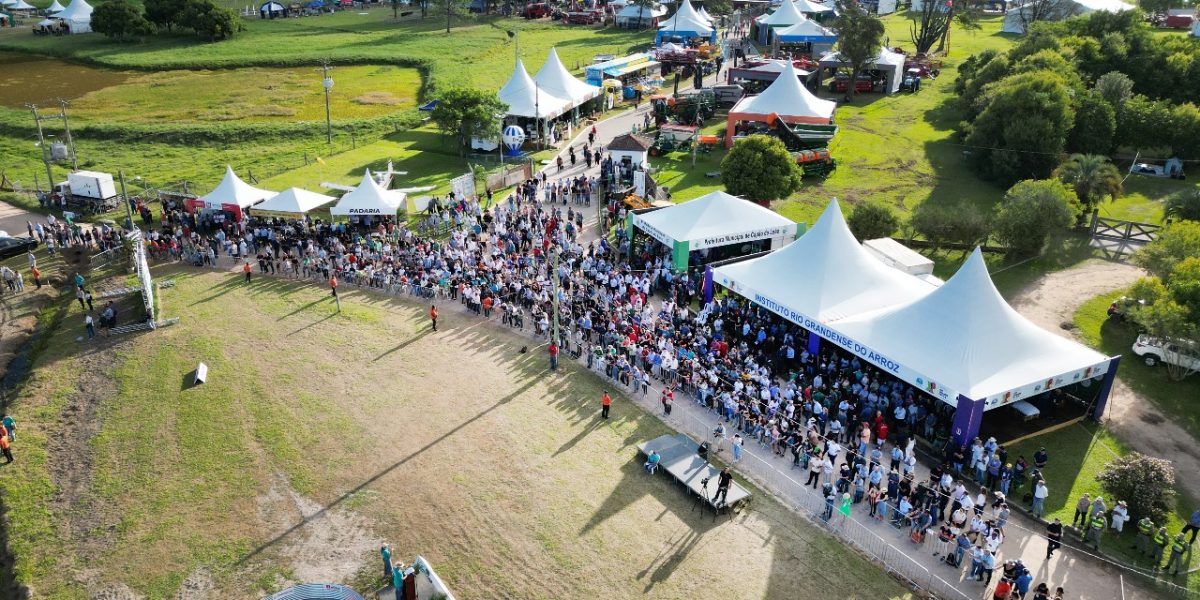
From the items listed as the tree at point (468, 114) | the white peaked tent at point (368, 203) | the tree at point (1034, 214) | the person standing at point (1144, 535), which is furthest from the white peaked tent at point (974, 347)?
the tree at point (468, 114)

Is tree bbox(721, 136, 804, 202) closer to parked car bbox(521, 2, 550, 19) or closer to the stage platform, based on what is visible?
the stage platform

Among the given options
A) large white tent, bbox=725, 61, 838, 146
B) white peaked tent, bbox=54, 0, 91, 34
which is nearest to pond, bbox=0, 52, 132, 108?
white peaked tent, bbox=54, 0, 91, 34

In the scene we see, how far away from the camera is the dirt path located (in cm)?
2094

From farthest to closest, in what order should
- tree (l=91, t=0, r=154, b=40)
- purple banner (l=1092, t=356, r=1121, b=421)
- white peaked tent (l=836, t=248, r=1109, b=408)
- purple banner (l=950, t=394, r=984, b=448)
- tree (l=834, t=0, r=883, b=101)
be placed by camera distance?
1. tree (l=91, t=0, r=154, b=40)
2. tree (l=834, t=0, r=883, b=101)
3. purple banner (l=1092, t=356, r=1121, b=421)
4. white peaked tent (l=836, t=248, r=1109, b=408)
5. purple banner (l=950, t=394, r=984, b=448)

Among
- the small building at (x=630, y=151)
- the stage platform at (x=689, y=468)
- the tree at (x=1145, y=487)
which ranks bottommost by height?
the stage platform at (x=689, y=468)

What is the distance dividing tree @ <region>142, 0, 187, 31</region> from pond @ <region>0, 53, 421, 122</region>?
1070cm

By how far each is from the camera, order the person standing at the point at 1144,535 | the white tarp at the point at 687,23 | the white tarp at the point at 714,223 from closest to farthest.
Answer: the person standing at the point at 1144,535 → the white tarp at the point at 714,223 → the white tarp at the point at 687,23

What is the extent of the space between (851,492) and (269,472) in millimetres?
13631

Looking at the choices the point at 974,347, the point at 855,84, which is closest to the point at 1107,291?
the point at 974,347

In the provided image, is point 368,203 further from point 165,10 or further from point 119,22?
point 119,22

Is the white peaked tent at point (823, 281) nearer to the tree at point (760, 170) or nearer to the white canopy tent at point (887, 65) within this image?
the tree at point (760, 170)

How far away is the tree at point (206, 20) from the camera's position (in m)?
77.4

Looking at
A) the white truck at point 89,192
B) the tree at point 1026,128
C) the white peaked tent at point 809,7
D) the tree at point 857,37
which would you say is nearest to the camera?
the white truck at point 89,192

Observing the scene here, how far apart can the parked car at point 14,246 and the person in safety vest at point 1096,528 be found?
126ft
